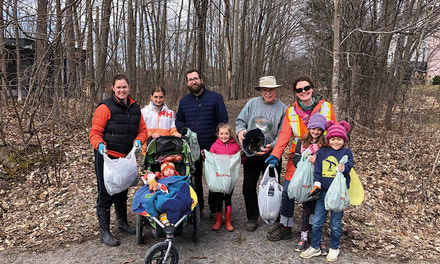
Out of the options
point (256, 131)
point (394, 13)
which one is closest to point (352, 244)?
point (256, 131)

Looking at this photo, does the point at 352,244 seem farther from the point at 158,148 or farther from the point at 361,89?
the point at 361,89

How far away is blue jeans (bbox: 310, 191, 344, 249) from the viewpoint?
3.46 m

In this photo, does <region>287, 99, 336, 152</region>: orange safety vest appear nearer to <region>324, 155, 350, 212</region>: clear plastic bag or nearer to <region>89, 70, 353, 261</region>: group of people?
<region>89, 70, 353, 261</region>: group of people

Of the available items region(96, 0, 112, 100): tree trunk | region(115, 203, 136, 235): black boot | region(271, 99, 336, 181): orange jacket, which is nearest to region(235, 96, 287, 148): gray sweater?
region(271, 99, 336, 181): orange jacket

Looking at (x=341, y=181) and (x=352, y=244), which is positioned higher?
(x=341, y=181)

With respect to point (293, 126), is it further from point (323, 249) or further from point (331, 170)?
point (323, 249)

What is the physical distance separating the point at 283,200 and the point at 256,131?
970 millimetres

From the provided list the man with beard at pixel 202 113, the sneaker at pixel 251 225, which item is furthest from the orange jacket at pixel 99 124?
the sneaker at pixel 251 225

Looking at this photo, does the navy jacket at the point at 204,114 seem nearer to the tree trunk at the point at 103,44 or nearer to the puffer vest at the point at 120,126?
the puffer vest at the point at 120,126

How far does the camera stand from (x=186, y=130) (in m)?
4.25

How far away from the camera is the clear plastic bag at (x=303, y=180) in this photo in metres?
3.49

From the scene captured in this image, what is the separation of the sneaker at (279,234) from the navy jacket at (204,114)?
1.46 m

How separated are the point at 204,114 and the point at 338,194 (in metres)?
2.03

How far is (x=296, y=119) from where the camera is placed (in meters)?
3.74
